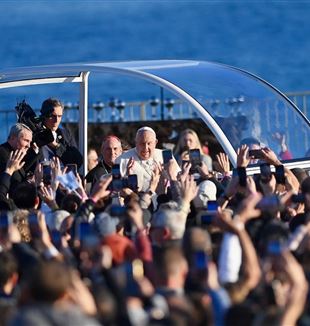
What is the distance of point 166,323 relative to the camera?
7.44 metres

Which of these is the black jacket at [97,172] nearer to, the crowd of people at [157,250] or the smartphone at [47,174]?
the crowd of people at [157,250]

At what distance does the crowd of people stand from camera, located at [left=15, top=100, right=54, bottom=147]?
3.75ft

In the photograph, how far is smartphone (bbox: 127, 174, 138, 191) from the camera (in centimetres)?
1279

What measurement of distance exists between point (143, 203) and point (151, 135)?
2.24 metres

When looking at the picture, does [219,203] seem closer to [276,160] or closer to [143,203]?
[143,203]

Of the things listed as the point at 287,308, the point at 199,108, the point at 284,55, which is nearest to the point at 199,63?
the point at 199,108

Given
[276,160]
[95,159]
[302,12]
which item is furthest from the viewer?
[302,12]

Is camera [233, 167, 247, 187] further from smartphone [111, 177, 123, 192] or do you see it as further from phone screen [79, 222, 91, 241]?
phone screen [79, 222, 91, 241]

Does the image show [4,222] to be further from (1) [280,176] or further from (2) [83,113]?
(2) [83,113]

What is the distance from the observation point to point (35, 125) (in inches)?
579

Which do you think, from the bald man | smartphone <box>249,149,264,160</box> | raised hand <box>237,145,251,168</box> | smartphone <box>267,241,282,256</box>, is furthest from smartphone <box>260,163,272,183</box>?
smartphone <box>267,241,282,256</box>

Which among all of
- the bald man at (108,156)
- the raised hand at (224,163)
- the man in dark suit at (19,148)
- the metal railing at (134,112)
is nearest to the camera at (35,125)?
the man in dark suit at (19,148)

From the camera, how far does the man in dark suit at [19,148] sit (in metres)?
13.8

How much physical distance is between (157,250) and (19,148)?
5445 millimetres
